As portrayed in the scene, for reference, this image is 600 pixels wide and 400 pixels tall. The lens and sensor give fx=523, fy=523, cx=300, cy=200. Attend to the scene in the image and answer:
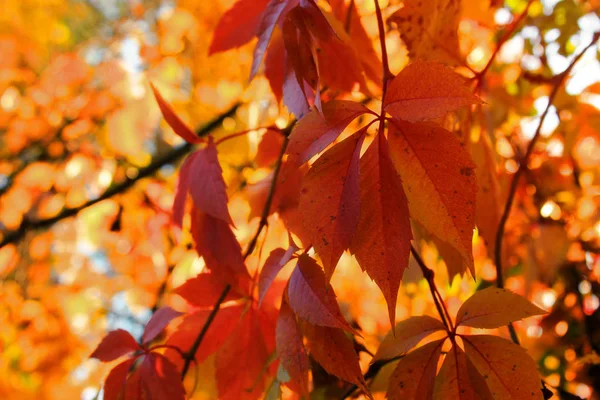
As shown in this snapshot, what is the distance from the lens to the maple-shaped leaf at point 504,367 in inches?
13.2

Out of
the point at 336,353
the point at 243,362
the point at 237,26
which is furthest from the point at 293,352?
the point at 237,26

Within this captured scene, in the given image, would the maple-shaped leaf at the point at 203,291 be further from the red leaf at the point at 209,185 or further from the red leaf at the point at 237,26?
the red leaf at the point at 237,26

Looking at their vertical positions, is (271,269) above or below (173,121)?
below

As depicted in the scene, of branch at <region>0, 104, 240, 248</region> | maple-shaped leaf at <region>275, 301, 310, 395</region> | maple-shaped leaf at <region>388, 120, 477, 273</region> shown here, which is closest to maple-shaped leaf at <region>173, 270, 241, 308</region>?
maple-shaped leaf at <region>275, 301, 310, 395</region>

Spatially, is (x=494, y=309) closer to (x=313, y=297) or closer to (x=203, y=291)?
(x=313, y=297)

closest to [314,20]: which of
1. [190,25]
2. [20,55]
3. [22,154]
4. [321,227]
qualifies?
[321,227]

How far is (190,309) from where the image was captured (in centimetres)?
55

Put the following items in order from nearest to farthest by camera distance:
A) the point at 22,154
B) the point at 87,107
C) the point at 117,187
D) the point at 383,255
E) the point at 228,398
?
the point at 383,255, the point at 228,398, the point at 117,187, the point at 87,107, the point at 22,154

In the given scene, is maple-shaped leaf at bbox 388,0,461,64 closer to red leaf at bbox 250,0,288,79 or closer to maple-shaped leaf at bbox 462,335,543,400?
red leaf at bbox 250,0,288,79

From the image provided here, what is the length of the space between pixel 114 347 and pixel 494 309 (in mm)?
329

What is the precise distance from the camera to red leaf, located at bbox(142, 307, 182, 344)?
1.59 feet

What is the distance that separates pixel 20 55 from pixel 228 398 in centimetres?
331

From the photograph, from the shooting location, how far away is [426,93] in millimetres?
316

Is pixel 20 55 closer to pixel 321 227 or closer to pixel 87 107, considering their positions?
pixel 87 107
